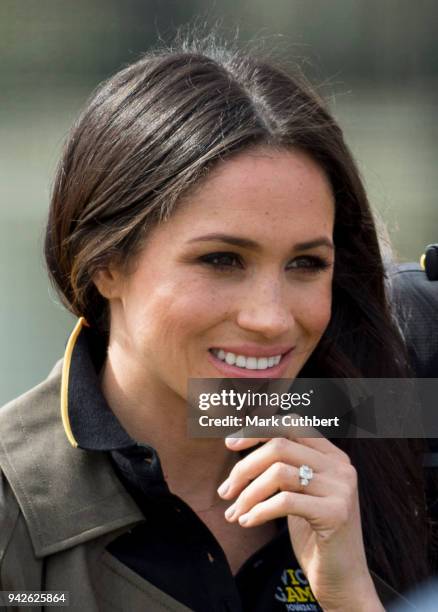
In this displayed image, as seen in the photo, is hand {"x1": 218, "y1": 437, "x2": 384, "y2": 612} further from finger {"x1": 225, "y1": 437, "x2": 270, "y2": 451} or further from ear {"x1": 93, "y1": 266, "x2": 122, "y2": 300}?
ear {"x1": 93, "y1": 266, "x2": 122, "y2": 300}

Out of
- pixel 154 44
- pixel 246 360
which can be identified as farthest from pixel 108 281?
pixel 154 44

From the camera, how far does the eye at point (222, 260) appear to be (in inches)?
63.7

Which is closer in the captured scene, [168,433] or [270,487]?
[270,487]

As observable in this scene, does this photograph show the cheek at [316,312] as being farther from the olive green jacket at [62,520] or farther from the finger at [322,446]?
the olive green jacket at [62,520]

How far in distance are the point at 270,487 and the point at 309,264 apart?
1.28ft

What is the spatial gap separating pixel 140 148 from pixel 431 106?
73.1 inches

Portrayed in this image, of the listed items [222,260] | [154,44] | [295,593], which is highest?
[154,44]

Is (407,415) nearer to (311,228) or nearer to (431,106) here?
(311,228)

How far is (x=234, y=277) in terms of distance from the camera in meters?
1.62

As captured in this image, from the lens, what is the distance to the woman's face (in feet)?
5.26

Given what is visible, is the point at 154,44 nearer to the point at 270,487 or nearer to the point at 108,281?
the point at 108,281

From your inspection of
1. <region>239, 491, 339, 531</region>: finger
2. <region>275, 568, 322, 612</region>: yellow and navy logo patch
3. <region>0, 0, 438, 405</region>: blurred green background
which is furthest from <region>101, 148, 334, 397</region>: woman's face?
<region>0, 0, 438, 405</region>: blurred green background

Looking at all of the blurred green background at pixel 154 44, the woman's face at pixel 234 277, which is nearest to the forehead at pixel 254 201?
the woman's face at pixel 234 277

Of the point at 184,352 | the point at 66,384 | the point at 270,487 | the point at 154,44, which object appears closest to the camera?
the point at 270,487
